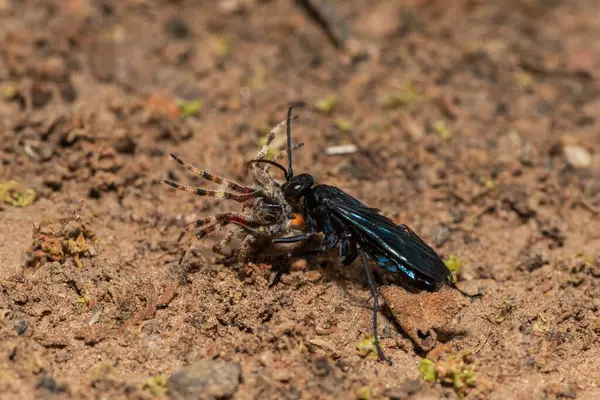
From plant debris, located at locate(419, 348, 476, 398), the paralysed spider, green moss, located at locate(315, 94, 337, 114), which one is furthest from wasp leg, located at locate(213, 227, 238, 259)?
green moss, located at locate(315, 94, 337, 114)

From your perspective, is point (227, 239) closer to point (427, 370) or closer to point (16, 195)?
point (427, 370)

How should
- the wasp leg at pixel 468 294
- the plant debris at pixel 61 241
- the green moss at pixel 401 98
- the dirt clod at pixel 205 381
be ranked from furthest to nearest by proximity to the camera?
1. the green moss at pixel 401 98
2. the wasp leg at pixel 468 294
3. the plant debris at pixel 61 241
4. the dirt clod at pixel 205 381

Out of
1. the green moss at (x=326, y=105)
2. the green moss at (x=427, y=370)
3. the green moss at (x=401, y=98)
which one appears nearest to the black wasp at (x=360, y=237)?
the green moss at (x=427, y=370)

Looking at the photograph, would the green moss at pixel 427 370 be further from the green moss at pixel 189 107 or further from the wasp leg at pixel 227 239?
the green moss at pixel 189 107

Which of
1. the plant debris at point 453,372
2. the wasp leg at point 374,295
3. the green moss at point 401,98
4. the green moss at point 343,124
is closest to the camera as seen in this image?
the plant debris at point 453,372

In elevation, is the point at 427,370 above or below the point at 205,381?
below

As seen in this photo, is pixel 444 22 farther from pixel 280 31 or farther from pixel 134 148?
pixel 134 148

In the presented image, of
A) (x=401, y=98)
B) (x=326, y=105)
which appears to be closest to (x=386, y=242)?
(x=326, y=105)
